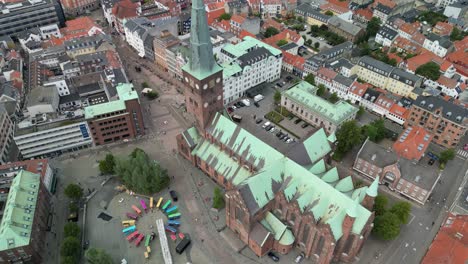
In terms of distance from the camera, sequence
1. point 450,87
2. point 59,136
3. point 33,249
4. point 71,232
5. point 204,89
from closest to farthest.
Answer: point 33,249
point 71,232
point 204,89
point 59,136
point 450,87

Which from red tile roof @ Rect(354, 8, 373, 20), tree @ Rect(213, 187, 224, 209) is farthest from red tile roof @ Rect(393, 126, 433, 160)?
red tile roof @ Rect(354, 8, 373, 20)

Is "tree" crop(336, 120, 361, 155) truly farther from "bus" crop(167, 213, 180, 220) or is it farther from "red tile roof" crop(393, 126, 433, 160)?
"bus" crop(167, 213, 180, 220)

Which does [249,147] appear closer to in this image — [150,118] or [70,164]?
[150,118]

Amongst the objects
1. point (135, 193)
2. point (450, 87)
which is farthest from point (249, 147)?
point (450, 87)

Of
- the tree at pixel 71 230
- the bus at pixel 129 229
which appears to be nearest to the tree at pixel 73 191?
the tree at pixel 71 230

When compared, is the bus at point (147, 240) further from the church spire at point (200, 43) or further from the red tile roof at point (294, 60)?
the red tile roof at point (294, 60)

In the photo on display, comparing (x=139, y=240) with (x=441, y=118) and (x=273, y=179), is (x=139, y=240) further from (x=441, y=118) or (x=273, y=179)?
(x=441, y=118)
